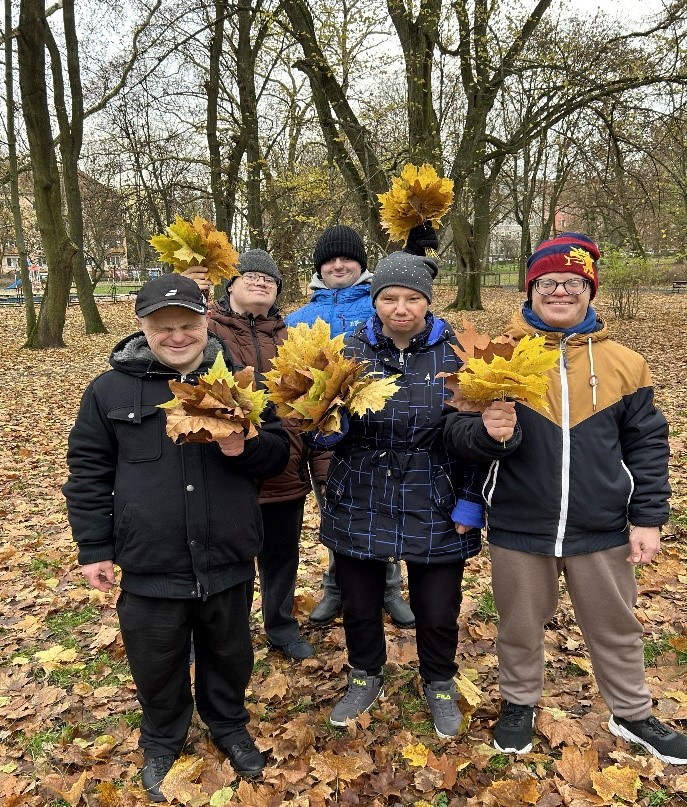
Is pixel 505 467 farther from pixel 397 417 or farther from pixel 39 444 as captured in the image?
pixel 39 444

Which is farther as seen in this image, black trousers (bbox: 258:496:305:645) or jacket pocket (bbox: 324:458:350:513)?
black trousers (bbox: 258:496:305:645)

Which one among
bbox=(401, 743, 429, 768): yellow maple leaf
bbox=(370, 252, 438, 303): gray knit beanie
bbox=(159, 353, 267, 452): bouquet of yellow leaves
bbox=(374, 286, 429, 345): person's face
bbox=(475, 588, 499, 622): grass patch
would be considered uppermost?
bbox=(370, 252, 438, 303): gray knit beanie

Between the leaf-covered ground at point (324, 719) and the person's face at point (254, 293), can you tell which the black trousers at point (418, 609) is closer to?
the leaf-covered ground at point (324, 719)

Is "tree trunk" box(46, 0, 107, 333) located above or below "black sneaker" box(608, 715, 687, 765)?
above

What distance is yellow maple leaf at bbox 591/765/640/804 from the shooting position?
2.30 meters

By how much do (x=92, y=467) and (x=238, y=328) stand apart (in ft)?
3.72

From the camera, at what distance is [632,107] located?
986 centimetres

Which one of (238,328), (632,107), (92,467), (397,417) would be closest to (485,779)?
(397,417)

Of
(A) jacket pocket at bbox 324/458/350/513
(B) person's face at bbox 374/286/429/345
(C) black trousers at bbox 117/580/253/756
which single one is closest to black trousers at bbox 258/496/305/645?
(A) jacket pocket at bbox 324/458/350/513

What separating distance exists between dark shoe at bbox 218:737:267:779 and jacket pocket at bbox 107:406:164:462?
1.36 meters

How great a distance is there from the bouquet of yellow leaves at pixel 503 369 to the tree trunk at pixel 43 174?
47.1ft

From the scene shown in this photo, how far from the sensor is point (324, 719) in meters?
2.88

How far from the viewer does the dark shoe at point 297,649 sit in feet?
11.0

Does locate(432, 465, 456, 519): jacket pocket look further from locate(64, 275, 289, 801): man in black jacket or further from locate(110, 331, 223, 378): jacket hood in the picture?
locate(110, 331, 223, 378): jacket hood
